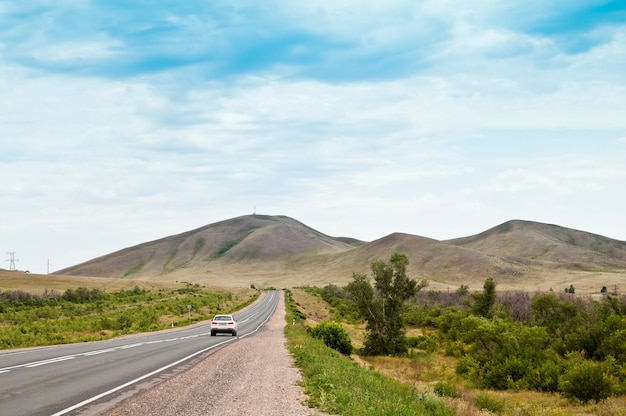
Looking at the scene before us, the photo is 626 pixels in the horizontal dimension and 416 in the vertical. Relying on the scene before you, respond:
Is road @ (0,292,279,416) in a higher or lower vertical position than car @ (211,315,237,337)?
higher

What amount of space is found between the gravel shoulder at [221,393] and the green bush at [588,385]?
10.6 m

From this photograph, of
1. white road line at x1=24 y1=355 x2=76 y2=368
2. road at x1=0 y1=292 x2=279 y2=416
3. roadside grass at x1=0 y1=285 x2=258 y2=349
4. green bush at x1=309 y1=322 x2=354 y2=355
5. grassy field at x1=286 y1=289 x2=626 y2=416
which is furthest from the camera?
green bush at x1=309 y1=322 x2=354 y2=355

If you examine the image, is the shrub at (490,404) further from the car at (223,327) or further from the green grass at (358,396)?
the car at (223,327)

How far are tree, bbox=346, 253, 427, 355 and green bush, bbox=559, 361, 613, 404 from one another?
19589mm

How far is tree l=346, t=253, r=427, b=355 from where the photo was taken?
40125 millimetres

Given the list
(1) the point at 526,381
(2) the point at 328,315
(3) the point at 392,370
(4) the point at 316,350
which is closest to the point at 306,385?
(4) the point at 316,350

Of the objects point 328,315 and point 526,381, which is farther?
point 328,315

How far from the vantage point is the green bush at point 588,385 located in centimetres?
2019

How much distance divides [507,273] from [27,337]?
136246 millimetres

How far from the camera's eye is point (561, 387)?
21234 mm

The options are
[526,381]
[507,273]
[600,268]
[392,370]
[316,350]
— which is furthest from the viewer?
[600,268]

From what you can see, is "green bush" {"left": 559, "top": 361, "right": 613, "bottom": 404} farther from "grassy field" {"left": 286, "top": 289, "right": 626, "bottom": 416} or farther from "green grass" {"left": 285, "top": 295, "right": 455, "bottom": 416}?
"green grass" {"left": 285, "top": 295, "right": 455, "bottom": 416}

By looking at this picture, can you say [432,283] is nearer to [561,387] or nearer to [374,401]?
[561,387]

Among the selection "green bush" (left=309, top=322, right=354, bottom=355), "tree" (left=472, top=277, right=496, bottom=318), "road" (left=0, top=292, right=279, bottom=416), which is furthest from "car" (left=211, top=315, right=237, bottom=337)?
"tree" (left=472, top=277, right=496, bottom=318)
